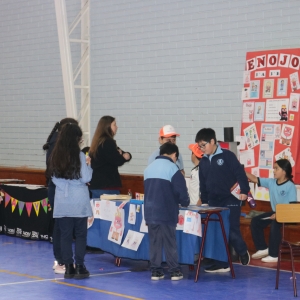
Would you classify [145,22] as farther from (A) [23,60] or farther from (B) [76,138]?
(B) [76,138]

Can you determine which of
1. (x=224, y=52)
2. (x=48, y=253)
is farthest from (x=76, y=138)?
(x=224, y=52)

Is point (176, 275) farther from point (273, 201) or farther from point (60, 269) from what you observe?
point (273, 201)

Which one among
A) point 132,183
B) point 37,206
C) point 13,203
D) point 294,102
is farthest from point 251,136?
point 13,203

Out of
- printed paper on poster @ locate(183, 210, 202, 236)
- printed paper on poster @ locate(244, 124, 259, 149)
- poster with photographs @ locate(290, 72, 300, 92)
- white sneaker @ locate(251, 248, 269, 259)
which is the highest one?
poster with photographs @ locate(290, 72, 300, 92)

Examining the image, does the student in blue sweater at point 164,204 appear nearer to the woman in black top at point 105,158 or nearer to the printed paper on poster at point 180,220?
the printed paper on poster at point 180,220

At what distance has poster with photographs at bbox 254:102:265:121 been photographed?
872 cm

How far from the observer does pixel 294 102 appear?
331 inches

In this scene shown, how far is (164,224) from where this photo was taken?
22.2ft

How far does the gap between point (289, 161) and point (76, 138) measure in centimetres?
284

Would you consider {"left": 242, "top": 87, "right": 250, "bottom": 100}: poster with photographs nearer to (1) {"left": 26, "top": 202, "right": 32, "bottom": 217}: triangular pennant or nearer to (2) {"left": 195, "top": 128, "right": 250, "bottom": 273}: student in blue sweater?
(2) {"left": 195, "top": 128, "right": 250, "bottom": 273}: student in blue sweater

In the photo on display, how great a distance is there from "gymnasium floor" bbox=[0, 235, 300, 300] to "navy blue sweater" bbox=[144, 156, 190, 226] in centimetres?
64

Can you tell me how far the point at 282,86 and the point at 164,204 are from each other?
265 cm

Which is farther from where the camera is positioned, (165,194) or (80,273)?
(80,273)

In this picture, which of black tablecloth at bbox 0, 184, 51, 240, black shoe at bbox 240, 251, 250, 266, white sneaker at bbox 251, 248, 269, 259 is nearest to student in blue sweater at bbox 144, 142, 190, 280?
black shoe at bbox 240, 251, 250, 266
